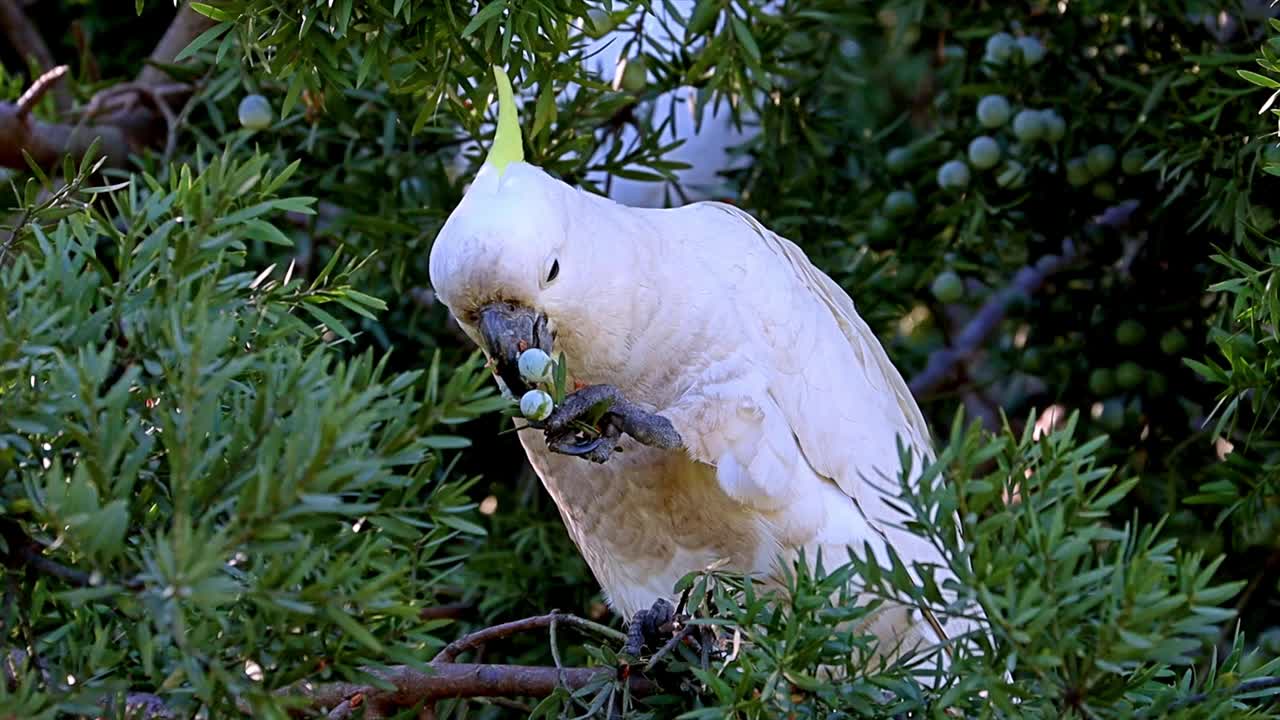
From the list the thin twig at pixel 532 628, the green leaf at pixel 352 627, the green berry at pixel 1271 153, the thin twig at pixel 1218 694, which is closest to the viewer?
the green leaf at pixel 352 627

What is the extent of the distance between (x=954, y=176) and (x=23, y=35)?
224cm

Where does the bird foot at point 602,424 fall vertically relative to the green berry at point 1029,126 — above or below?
below

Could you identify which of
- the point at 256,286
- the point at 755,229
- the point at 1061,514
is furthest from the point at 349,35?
the point at 1061,514

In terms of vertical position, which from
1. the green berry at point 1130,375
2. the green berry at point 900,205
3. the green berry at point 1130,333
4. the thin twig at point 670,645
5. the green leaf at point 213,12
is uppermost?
the green leaf at point 213,12

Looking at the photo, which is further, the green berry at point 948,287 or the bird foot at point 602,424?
the green berry at point 948,287

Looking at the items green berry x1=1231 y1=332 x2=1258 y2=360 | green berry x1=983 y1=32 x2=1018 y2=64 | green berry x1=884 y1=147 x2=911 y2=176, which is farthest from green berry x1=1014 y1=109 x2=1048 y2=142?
green berry x1=1231 y1=332 x2=1258 y2=360

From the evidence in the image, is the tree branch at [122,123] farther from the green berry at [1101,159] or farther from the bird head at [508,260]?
the green berry at [1101,159]

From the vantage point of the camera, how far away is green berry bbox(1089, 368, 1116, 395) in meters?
2.74

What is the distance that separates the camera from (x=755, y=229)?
7.22ft

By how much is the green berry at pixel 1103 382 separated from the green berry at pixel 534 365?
54.9 inches

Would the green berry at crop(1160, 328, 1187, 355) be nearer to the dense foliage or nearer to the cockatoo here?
the dense foliage

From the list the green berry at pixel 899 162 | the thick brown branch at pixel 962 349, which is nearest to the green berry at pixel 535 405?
the green berry at pixel 899 162

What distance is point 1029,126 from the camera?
8.96 feet

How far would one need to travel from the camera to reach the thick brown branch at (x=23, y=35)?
344 cm
